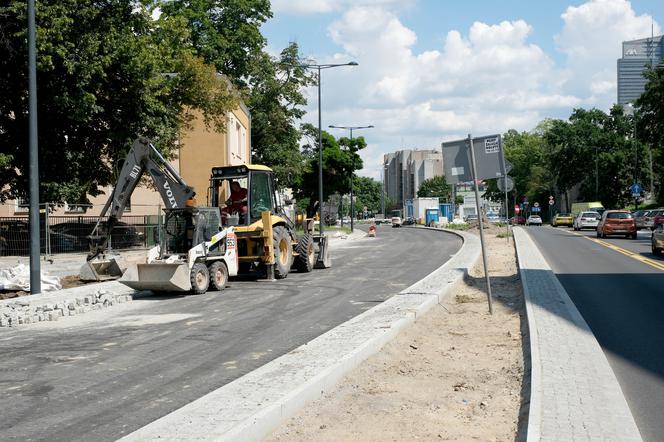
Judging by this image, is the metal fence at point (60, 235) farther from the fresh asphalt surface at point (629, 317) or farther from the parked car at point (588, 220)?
the parked car at point (588, 220)

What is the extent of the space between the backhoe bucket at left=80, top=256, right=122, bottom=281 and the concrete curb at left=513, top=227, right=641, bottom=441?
35.9 feet

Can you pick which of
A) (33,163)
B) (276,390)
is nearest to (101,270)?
(33,163)

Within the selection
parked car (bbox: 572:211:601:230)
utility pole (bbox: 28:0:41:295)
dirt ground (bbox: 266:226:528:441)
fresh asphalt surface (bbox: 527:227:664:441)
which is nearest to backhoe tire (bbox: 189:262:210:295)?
utility pole (bbox: 28:0:41:295)

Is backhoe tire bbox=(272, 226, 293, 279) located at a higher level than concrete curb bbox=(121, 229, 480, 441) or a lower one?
higher

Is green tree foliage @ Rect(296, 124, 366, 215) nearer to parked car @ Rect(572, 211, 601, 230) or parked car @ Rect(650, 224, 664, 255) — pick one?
parked car @ Rect(572, 211, 601, 230)

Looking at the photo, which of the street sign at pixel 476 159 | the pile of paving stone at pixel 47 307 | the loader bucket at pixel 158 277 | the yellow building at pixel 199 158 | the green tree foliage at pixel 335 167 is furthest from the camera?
the green tree foliage at pixel 335 167

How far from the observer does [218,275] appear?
53.6ft

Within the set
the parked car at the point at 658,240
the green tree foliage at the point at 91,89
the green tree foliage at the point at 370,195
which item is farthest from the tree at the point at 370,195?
the parked car at the point at 658,240

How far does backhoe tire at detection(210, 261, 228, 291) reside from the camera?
16141mm

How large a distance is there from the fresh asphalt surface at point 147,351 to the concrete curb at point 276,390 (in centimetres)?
54

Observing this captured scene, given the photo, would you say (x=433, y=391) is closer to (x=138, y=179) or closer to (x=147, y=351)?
(x=147, y=351)

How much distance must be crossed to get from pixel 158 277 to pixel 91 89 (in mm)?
13006

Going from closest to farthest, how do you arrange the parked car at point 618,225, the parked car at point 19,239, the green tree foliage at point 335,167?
the parked car at point 19,239 → the parked car at point 618,225 → the green tree foliage at point 335,167

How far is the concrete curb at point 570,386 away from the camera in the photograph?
5160mm
